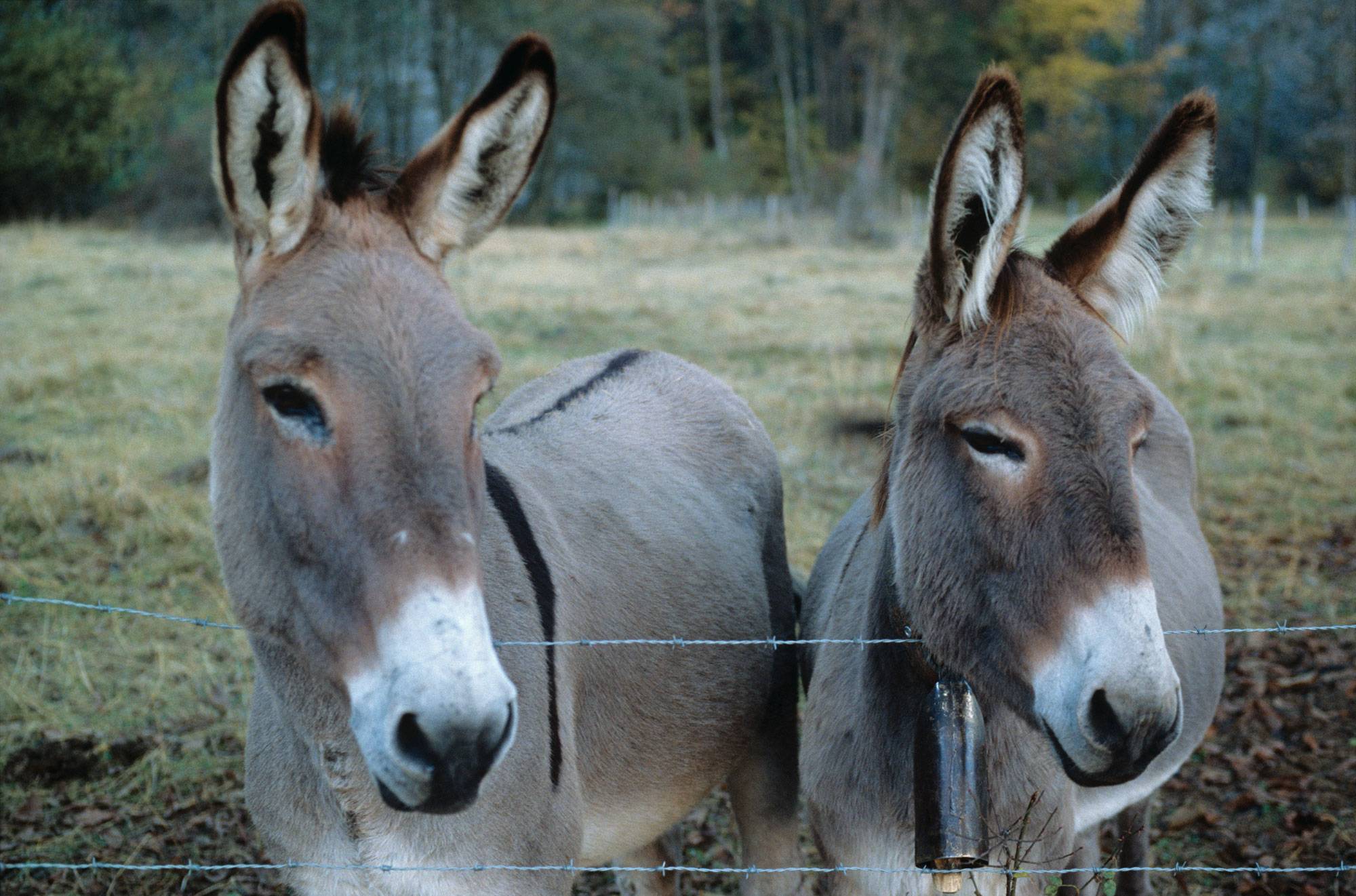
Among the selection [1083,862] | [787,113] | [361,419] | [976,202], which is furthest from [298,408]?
[787,113]

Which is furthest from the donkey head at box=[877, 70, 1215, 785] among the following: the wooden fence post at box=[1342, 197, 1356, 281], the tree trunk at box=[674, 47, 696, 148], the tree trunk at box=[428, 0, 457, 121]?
the tree trunk at box=[674, 47, 696, 148]

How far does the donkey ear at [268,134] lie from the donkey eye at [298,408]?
0.35 metres

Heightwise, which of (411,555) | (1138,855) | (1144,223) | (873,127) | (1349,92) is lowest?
(1138,855)

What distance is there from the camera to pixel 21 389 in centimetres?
941

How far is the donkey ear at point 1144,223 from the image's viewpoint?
2330 mm

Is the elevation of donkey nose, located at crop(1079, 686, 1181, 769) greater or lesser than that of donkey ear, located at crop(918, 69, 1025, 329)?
lesser

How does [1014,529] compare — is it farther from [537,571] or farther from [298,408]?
[298,408]

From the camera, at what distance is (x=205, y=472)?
7469mm

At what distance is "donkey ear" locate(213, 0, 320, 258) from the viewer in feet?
6.25

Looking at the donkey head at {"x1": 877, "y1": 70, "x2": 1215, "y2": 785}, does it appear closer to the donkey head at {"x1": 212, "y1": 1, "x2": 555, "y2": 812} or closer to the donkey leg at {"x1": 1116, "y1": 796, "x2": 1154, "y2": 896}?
the donkey head at {"x1": 212, "y1": 1, "x2": 555, "y2": 812}

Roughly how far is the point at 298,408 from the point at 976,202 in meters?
1.52

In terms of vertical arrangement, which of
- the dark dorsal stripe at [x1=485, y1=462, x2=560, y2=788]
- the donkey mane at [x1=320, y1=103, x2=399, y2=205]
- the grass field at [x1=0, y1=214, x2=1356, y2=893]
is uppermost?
the donkey mane at [x1=320, y1=103, x2=399, y2=205]

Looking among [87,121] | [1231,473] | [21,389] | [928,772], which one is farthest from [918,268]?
[87,121]

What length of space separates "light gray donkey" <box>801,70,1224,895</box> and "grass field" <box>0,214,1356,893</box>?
1.79 meters
